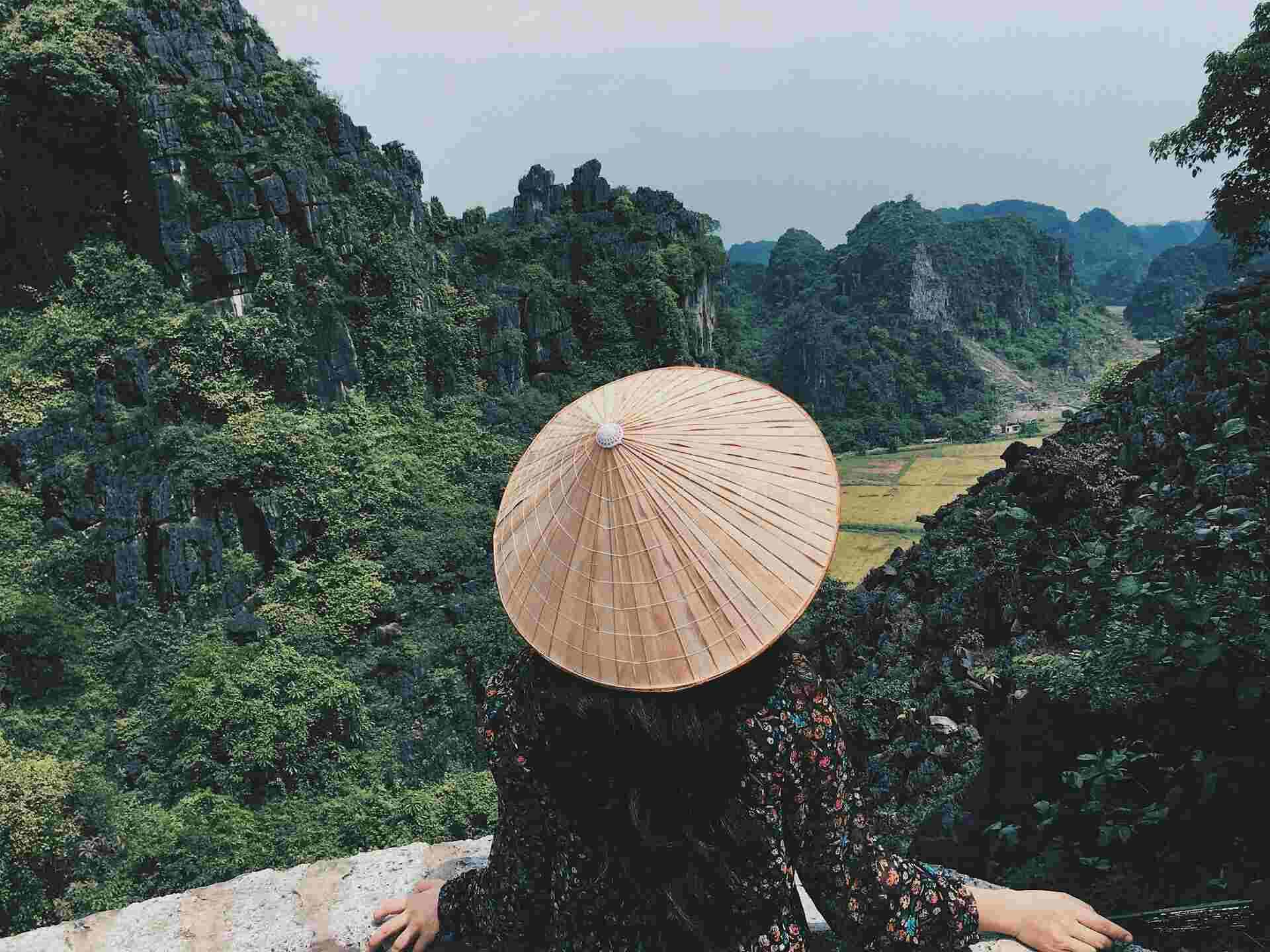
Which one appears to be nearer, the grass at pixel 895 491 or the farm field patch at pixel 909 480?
the grass at pixel 895 491

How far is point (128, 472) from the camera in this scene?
10211mm

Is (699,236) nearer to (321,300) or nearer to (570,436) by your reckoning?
(321,300)

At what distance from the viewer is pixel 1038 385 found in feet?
122

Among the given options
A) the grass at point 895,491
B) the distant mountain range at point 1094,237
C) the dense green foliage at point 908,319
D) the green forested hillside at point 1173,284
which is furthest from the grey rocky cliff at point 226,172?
the distant mountain range at point 1094,237

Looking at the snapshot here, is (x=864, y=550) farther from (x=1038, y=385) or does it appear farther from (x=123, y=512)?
(x=1038, y=385)

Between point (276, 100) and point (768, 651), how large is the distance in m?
15.6

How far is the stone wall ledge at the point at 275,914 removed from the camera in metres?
1.24

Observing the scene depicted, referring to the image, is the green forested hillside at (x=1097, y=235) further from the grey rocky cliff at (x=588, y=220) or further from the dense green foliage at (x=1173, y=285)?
the grey rocky cliff at (x=588, y=220)

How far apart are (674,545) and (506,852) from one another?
0.45 m

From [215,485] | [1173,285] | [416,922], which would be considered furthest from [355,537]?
[1173,285]

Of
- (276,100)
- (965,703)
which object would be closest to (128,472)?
(276,100)

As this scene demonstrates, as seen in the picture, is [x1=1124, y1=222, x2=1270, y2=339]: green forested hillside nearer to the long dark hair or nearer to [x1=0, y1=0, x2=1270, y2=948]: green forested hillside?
[x1=0, y1=0, x2=1270, y2=948]: green forested hillside

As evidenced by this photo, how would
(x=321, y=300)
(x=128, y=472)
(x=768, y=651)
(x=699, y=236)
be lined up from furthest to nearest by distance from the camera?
(x=699, y=236) → (x=321, y=300) → (x=128, y=472) → (x=768, y=651)

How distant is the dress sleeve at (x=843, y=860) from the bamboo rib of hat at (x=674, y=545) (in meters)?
0.11
